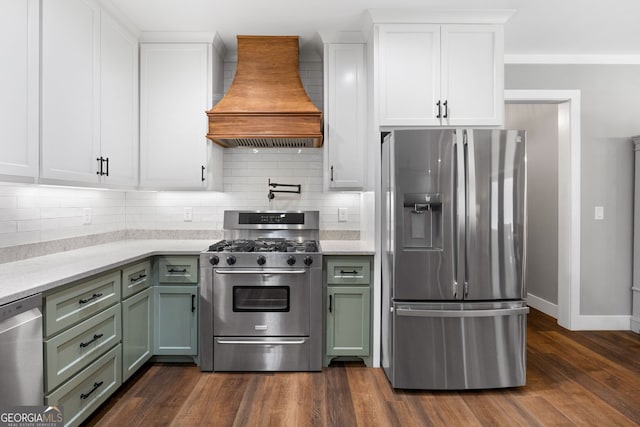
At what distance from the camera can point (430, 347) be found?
2383 mm

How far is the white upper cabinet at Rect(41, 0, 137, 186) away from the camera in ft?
6.60

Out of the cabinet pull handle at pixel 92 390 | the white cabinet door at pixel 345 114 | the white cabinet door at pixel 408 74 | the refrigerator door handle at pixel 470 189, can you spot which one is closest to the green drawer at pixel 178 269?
the cabinet pull handle at pixel 92 390

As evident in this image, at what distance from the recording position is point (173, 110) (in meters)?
3.02

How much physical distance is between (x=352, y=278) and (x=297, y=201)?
0.99 meters

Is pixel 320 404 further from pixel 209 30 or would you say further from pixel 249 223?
pixel 209 30

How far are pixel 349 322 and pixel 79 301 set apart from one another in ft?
5.61

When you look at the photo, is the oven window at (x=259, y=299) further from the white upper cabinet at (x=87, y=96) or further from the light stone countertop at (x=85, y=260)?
the white upper cabinet at (x=87, y=96)

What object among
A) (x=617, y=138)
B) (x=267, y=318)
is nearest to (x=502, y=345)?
(x=267, y=318)

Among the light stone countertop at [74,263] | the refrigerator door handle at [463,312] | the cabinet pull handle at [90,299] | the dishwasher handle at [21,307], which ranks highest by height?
the light stone countertop at [74,263]

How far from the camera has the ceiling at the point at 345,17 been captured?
2.56 meters

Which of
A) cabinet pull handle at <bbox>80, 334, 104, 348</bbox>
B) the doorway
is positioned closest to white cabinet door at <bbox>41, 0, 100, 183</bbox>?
cabinet pull handle at <bbox>80, 334, 104, 348</bbox>

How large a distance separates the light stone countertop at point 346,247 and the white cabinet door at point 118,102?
5.31 feet

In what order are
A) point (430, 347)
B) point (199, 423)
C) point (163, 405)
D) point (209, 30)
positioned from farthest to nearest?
point (209, 30)
point (430, 347)
point (163, 405)
point (199, 423)

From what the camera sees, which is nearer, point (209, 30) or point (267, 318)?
point (267, 318)
